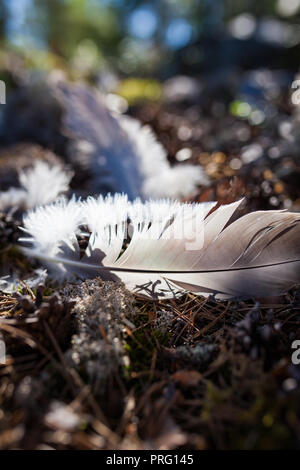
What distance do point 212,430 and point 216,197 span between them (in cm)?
119

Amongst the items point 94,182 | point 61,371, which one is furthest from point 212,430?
point 94,182

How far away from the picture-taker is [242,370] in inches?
38.3

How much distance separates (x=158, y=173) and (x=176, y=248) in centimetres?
91

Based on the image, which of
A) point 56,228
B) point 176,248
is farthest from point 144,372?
point 56,228

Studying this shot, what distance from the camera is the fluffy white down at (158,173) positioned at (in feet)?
6.44

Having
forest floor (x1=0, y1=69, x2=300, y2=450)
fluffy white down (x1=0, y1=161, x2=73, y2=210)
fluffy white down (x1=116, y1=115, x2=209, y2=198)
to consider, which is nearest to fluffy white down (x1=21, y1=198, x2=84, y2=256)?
forest floor (x1=0, y1=69, x2=300, y2=450)

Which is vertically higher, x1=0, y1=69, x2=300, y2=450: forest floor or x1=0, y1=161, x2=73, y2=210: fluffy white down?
x1=0, y1=161, x2=73, y2=210: fluffy white down

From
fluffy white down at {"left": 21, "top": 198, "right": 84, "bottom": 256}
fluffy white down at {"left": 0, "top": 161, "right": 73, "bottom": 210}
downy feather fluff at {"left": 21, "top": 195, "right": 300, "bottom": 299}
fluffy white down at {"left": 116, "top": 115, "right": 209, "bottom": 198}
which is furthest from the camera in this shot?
fluffy white down at {"left": 116, "top": 115, "right": 209, "bottom": 198}

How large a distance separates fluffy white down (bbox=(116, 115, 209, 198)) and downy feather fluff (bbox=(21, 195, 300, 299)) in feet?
1.72

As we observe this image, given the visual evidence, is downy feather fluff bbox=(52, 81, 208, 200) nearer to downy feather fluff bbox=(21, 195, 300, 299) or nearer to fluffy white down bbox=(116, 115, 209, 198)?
fluffy white down bbox=(116, 115, 209, 198)

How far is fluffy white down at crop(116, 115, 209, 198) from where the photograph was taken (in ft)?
6.44

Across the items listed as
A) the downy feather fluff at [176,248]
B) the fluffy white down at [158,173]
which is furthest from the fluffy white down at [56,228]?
the fluffy white down at [158,173]

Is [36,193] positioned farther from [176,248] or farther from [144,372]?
[144,372]

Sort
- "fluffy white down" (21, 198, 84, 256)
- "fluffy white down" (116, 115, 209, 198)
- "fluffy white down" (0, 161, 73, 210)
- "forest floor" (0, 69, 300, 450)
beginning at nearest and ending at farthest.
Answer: "forest floor" (0, 69, 300, 450), "fluffy white down" (21, 198, 84, 256), "fluffy white down" (0, 161, 73, 210), "fluffy white down" (116, 115, 209, 198)
